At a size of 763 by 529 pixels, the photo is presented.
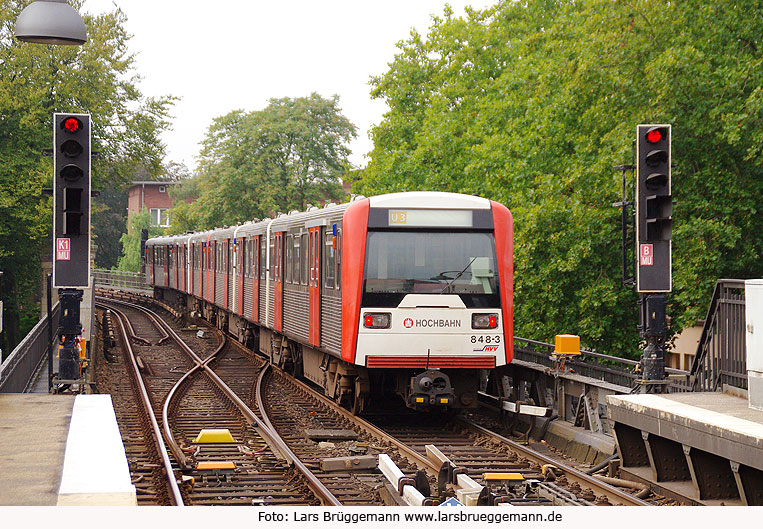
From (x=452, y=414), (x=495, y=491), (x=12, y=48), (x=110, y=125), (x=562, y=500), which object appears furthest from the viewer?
(x=110, y=125)

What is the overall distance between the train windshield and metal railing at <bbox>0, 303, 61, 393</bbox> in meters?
4.40

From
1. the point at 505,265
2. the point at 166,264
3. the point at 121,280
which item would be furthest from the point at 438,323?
the point at 121,280

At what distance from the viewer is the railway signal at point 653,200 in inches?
452

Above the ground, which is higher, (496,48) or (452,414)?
(496,48)

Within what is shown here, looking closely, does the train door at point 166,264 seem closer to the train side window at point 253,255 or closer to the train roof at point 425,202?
the train side window at point 253,255

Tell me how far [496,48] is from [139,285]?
1283 inches

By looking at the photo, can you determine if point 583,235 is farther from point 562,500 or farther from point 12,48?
point 12,48

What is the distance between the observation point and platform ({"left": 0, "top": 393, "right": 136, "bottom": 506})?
596cm

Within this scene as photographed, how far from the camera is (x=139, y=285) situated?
6519 centimetres

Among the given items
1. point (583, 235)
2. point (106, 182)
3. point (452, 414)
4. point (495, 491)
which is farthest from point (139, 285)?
point (495, 491)

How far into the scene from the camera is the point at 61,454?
7801mm

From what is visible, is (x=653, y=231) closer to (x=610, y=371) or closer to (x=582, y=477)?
(x=610, y=371)

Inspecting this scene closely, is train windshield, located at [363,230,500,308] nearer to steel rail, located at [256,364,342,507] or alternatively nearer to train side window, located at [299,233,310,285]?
steel rail, located at [256,364,342,507]

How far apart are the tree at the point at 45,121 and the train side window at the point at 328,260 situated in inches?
804
